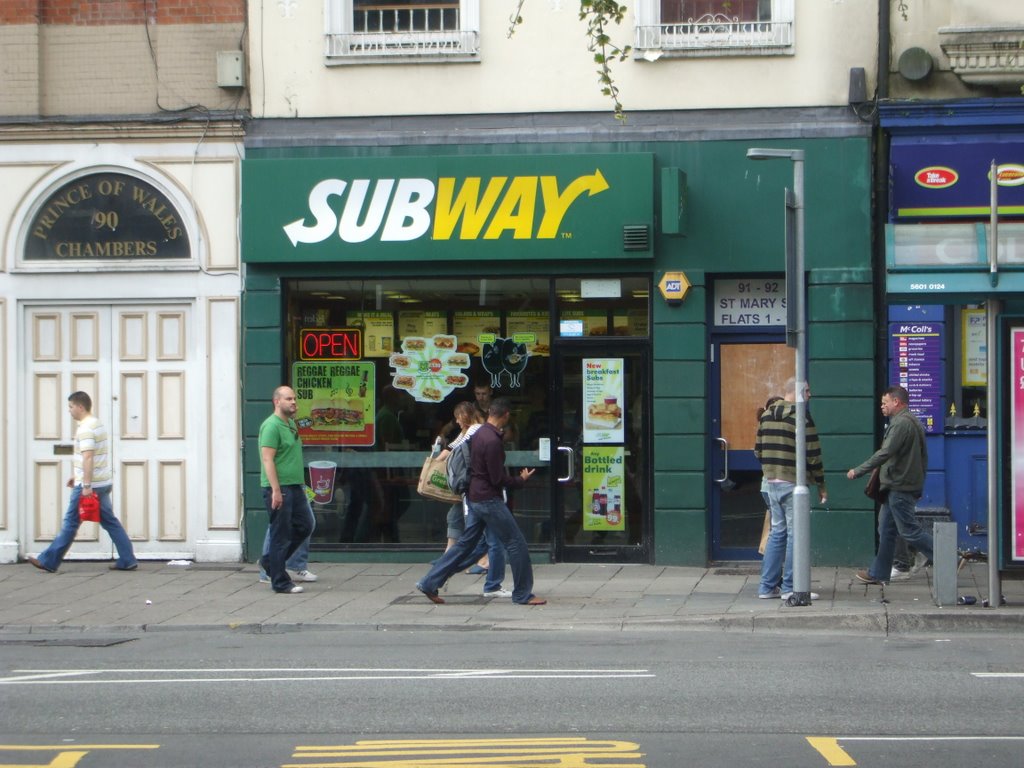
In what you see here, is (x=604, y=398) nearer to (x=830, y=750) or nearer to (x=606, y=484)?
(x=606, y=484)

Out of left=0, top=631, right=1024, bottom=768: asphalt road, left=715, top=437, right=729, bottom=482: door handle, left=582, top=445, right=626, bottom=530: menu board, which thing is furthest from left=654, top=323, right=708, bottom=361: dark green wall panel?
left=0, top=631, right=1024, bottom=768: asphalt road

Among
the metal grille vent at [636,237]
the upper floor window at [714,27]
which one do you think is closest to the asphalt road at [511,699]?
the metal grille vent at [636,237]

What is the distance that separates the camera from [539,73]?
47.2 feet

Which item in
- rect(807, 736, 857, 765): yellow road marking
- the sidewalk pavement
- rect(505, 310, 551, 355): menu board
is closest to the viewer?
rect(807, 736, 857, 765): yellow road marking

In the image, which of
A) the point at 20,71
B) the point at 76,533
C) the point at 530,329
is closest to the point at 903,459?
the point at 530,329

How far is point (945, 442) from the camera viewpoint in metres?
13.9

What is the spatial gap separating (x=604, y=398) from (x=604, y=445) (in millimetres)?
486

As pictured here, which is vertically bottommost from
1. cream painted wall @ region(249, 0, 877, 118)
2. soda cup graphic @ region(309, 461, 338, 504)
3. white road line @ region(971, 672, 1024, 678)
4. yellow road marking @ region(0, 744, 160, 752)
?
white road line @ region(971, 672, 1024, 678)

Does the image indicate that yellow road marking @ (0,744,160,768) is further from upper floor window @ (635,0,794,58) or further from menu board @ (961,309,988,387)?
menu board @ (961,309,988,387)

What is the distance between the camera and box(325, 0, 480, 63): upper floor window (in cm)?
1446

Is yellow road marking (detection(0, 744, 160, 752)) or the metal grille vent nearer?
yellow road marking (detection(0, 744, 160, 752))

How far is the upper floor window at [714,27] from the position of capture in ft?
46.3

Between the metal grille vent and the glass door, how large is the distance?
3.39 feet

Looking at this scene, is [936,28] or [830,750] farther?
[936,28]
